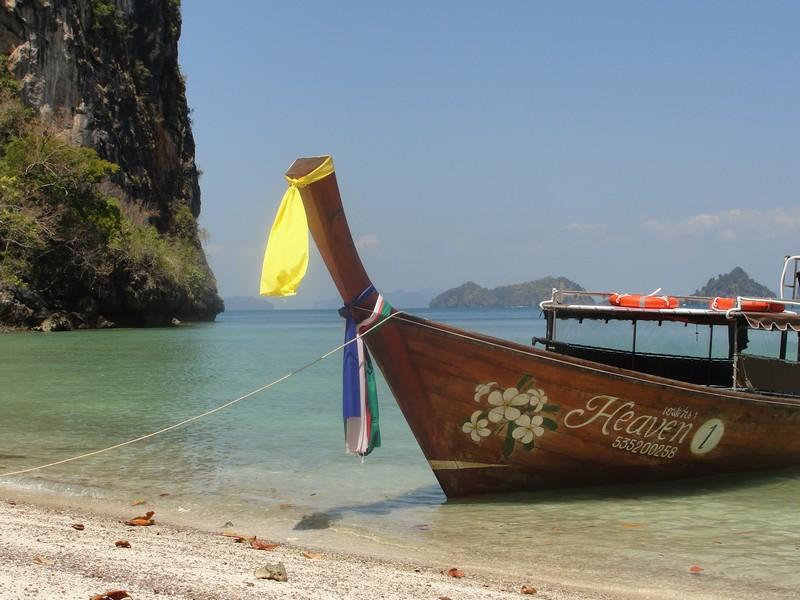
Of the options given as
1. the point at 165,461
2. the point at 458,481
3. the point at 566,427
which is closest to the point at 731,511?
the point at 566,427

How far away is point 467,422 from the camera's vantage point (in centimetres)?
666

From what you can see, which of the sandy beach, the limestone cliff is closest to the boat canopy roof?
the sandy beach

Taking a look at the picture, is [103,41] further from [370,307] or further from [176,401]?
[370,307]

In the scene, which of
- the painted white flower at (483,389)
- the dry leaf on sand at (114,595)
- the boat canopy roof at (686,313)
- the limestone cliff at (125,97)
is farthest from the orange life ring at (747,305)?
the limestone cliff at (125,97)

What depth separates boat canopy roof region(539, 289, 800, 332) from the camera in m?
7.93

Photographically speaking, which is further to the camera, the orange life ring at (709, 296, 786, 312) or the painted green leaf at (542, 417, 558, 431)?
the orange life ring at (709, 296, 786, 312)

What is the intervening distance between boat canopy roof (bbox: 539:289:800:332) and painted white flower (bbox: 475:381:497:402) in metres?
2.37

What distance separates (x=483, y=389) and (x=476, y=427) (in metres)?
0.35

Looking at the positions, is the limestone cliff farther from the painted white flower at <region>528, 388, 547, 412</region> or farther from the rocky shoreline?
the painted white flower at <region>528, 388, 547, 412</region>

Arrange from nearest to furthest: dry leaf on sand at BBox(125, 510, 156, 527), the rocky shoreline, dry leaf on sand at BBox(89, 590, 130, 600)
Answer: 1. dry leaf on sand at BBox(89, 590, 130, 600)
2. dry leaf on sand at BBox(125, 510, 156, 527)
3. the rocky shoreline

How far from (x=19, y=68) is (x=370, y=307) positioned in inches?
1451

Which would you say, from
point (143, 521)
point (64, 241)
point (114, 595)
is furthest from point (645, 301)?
point (64, 241)

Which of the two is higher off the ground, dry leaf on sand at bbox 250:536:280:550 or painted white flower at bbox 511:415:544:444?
painted white flower at bbox 511:415:544:444

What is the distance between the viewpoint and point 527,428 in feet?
22.2
